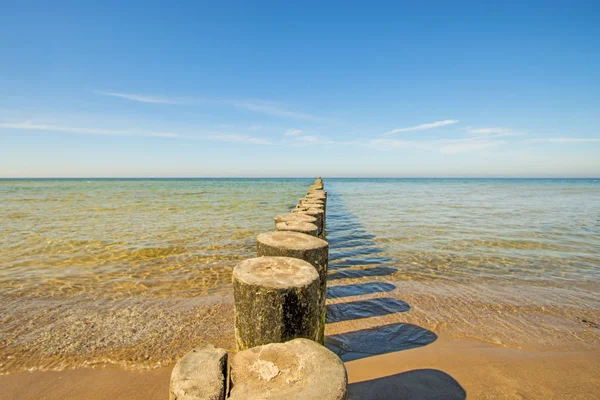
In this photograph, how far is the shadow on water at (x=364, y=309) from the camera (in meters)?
4.04

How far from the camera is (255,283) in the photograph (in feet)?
6.98

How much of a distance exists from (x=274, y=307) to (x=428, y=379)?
1836 mm

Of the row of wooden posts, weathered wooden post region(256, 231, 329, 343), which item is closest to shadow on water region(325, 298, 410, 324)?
weathered wooden post region(256, 231, 329, 343)

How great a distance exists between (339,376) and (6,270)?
23.6 ft

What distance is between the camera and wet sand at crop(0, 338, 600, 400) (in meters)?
2.64

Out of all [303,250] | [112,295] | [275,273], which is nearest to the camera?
[275,273]

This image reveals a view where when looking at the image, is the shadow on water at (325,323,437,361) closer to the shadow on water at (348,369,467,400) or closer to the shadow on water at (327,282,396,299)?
the shadow on water at (348,369,467,400)

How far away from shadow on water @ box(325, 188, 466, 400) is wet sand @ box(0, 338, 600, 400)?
0.03 ft

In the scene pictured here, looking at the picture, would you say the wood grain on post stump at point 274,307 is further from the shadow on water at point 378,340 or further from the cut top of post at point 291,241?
the shadow on water at point 378,340

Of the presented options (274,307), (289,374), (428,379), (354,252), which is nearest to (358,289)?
(428,379)

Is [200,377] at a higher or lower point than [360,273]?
higher

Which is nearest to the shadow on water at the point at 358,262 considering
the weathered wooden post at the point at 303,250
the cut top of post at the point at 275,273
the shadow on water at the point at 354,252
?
the shadow on water at the point at 354,252

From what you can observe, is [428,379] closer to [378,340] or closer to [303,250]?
[378,340]

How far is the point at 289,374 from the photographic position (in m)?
1.62
